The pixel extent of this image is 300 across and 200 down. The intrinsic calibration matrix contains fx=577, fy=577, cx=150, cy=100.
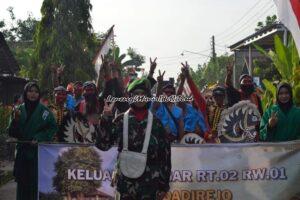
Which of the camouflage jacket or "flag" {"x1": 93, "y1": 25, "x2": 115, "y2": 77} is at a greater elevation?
"flag" {"x1": 93, "y1": 25, "x2": 115, "y2": 77}

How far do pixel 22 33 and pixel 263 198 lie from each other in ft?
219

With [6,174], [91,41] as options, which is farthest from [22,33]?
[6,174]

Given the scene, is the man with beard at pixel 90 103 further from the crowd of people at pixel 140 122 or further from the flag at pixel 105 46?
the flag at pixel 105 46

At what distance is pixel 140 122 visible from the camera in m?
5.07

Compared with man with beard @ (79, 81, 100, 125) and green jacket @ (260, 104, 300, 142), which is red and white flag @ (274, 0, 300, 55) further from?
man with beard @ (79, 81, 100, 125)

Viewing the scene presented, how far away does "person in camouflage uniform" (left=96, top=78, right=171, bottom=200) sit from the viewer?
5055 mm

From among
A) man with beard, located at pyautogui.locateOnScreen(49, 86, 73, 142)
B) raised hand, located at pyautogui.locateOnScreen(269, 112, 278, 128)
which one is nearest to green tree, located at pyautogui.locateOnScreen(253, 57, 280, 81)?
man with beard, located at pyautogui.locateOnScreen(49, 86, 73, 142)

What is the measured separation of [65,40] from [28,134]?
1732cm

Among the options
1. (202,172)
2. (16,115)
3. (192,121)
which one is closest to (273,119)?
(202,172)

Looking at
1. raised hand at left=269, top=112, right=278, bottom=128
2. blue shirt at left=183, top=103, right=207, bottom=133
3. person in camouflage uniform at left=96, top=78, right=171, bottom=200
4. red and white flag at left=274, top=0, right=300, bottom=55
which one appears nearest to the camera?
person in camouflage uniform at left=96, top=78, right=171, bottom=200

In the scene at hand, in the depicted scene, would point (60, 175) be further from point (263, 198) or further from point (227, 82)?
point (227, 82)

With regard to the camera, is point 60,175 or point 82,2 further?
point 82,2

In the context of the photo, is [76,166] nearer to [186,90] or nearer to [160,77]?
[160,77]

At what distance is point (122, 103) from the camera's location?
808 cm
